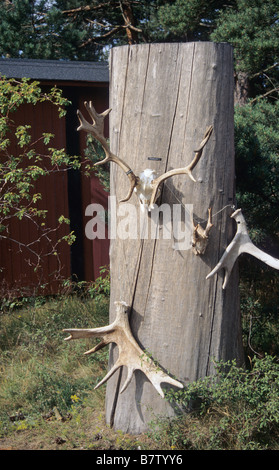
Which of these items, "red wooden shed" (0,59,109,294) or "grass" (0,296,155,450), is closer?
"grass" (0,296,155,450)

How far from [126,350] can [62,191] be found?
156 inches

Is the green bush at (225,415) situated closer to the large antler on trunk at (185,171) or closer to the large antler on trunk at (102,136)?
the large antler on trunk at (185,171)

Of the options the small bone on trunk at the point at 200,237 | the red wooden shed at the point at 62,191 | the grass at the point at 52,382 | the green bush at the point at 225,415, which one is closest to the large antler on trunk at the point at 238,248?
the small bone on trunk at the point at 200,237

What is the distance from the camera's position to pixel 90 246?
7359 millimetres

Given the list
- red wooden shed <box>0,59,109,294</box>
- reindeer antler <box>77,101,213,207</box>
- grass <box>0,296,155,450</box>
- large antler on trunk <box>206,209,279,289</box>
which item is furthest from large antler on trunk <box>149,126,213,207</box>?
red wooden shed <box>0,59,109,294</box>

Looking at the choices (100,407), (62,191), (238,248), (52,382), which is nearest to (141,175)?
(238,248)

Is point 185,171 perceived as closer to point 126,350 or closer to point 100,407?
point 126,350

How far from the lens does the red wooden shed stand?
685 centimetres

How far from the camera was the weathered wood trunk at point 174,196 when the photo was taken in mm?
3297

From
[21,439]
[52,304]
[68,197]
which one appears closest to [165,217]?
[21,439]

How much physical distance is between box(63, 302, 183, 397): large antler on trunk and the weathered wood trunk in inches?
2.4

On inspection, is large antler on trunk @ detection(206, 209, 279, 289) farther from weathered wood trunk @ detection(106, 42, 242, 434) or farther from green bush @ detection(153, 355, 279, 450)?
green bush @ detection(153, 355, 279, 450)
